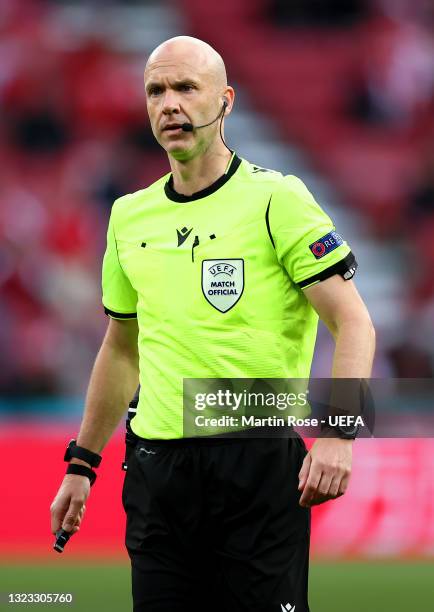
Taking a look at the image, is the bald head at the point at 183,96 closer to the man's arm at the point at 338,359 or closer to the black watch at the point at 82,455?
the man's arm at the point at 338,359

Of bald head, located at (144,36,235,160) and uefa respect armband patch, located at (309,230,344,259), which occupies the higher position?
bald head, located at (144,36,235,160)

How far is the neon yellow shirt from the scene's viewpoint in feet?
10.3

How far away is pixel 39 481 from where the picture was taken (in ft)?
24.0

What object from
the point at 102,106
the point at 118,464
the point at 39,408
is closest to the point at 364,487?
the point at 118,464

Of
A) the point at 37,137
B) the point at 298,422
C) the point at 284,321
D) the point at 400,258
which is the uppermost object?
the point at 37,137

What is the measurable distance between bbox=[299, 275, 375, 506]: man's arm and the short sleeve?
2.12ft

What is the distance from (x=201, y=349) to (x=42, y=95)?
946 cm

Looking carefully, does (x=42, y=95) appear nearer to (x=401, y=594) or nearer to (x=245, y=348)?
(x=401, y=594)

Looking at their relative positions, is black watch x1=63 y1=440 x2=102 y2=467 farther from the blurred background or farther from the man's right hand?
the blurred background

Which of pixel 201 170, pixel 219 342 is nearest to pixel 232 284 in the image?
pixel 219 342

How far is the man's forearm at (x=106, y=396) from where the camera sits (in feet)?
11.7

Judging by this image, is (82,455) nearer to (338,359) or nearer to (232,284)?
(232,284)

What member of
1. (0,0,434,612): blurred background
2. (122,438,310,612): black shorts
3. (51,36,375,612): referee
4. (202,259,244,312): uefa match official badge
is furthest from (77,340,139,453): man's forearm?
(0,0,434,612): blurred background

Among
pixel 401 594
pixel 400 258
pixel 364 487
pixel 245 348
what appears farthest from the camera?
pixel 400 258
